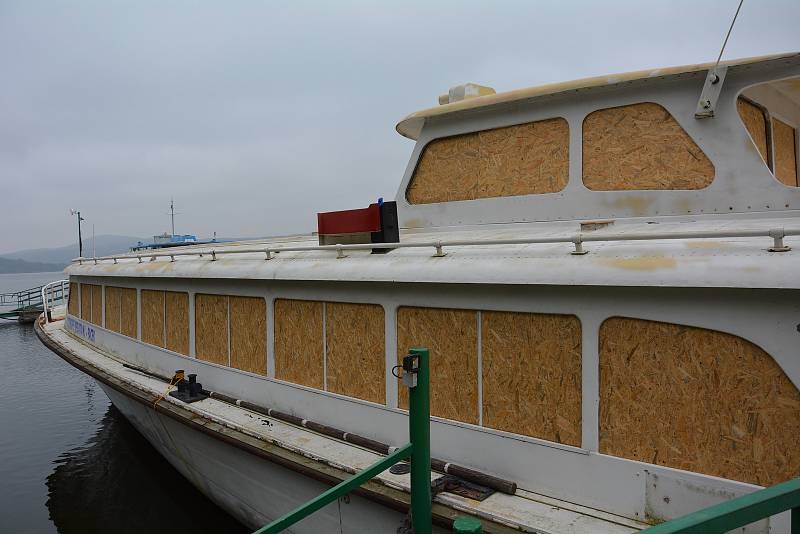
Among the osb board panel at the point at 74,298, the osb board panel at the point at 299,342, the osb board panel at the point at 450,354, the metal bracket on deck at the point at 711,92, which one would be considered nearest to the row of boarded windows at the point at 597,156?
the metal bracket on deck at the point at 711,92

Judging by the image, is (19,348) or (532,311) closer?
(532,311)

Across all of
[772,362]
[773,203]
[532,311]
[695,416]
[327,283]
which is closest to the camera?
[772,362]

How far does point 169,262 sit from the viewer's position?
845 cm

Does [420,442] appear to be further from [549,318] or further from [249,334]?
[249,334]

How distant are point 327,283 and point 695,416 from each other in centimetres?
358

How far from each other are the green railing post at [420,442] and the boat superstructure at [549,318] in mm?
439

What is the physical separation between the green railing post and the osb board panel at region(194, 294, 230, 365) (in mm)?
4299

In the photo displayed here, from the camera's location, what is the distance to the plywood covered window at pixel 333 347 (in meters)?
5.43

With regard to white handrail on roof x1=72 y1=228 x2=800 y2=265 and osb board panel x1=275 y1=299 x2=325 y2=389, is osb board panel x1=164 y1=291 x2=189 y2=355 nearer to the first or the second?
white handrail on roof x1=72 y1=228 x2=800 y2=265

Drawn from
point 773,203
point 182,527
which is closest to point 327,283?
point 773,203

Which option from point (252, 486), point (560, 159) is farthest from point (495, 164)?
point (252, 486)

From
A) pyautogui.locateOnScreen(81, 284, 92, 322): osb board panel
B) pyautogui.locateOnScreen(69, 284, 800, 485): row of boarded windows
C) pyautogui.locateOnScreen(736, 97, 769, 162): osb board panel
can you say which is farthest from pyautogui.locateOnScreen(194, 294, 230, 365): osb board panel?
pyautogui.locateOnScreen(736, 97, 769, 162): osb board panel

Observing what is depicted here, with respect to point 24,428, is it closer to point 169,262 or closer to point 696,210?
point 169,262

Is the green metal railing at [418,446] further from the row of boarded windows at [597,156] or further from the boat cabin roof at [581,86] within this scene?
the boat cabin roof at [581,86]
